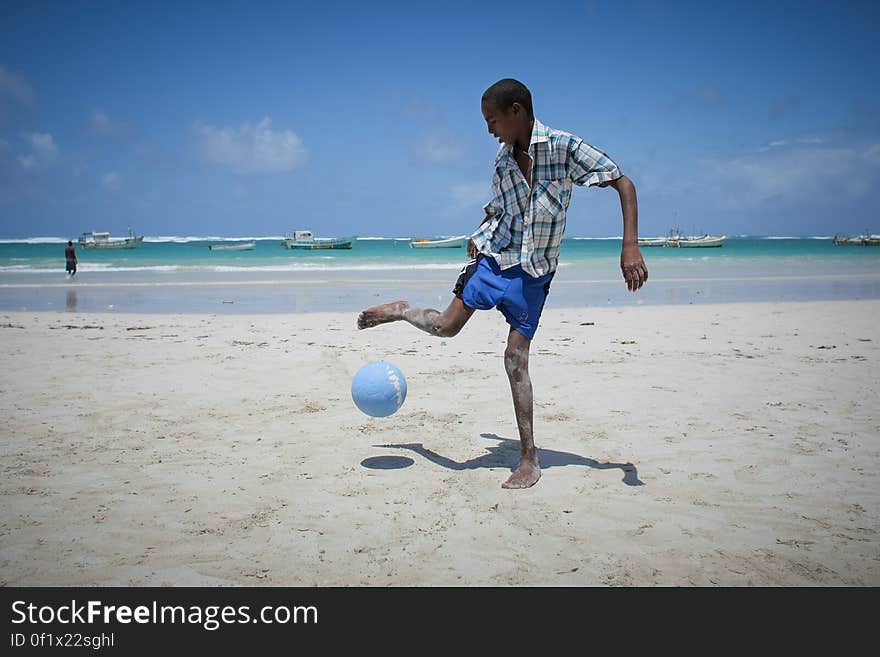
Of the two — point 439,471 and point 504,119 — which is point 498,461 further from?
point 504,119

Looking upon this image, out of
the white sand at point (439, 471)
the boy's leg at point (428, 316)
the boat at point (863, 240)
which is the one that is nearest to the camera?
the white sand at point (439, 471)

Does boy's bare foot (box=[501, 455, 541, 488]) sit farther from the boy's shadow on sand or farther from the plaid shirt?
the plaid shirt

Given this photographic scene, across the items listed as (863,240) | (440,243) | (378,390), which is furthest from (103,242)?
(863,240)

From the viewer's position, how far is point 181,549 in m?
3.01

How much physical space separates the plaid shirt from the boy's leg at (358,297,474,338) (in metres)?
0.41

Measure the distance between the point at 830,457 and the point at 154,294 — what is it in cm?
1776

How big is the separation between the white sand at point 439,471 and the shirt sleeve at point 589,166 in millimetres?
1882

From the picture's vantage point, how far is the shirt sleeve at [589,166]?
3572 mm

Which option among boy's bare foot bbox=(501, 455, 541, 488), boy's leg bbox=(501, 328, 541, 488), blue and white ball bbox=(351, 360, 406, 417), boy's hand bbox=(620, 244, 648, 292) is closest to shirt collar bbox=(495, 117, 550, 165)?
boy's hand bbox=(620, 244, 648, 292)

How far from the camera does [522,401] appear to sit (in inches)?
155

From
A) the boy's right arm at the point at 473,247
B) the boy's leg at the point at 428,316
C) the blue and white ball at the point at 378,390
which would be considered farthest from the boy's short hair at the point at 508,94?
the blue and white ball at the point at 378,390

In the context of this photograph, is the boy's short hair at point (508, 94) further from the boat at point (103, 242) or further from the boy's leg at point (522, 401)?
the boat at point (103, 242)

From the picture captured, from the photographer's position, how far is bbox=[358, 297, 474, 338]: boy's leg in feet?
13.0

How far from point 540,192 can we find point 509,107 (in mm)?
532
